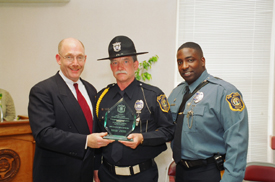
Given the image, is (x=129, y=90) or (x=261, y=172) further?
(x=261, y=172)

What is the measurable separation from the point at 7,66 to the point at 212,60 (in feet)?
11.1

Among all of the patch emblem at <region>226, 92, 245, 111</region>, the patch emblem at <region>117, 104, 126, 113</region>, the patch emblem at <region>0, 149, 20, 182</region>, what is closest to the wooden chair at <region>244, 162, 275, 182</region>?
the patch emblem at <region>226, 92, 245, 111</region>

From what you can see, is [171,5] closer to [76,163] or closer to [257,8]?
[257,8]

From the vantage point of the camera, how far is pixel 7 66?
3.76 m

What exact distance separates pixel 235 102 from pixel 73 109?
1226 mm

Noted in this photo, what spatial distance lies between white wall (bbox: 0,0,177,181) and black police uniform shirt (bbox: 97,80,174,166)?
1.54 m

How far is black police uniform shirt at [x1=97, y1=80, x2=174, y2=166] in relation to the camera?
5.42 ft

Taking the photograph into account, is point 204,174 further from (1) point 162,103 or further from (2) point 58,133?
(2) point 58,133

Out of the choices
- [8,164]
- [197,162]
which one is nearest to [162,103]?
[197,162]

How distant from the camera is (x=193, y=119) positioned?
67.4 inches

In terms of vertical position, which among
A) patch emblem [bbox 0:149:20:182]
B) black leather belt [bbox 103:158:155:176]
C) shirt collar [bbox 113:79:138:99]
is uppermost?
shirt collar [bbox 113:79:138:99]

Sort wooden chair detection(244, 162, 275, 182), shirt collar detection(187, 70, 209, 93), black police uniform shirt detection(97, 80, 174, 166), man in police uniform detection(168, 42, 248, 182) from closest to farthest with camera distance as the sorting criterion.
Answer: man in police uniform detection(168, 42, 248, 182) < black police uniform shirt detection(97, 80, 174, 166) < shirt collar detection(187, 70, 209, 93) < wooden chair detection(244, 162, 275, 182)

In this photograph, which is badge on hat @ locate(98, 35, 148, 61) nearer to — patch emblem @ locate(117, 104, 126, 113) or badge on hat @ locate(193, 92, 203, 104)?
patch emblem @ locate(117, 104, 126, 113)

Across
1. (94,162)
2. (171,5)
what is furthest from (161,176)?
(171,5)
